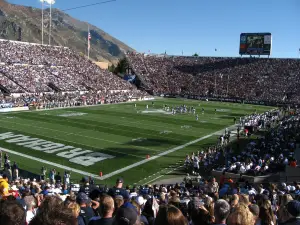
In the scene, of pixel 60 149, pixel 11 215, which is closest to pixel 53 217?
pixel 11 215

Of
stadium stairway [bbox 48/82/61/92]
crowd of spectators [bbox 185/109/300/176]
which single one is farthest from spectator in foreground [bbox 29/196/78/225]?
stadium stairway [bbox 48/82/61/92]

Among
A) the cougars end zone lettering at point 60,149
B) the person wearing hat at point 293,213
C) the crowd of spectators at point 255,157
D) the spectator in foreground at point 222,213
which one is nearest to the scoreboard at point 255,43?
the crowd of spectators at point 255,157

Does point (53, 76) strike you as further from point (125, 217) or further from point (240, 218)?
point (240, 218)

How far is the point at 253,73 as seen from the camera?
233 feet

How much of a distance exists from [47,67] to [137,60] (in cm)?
2708

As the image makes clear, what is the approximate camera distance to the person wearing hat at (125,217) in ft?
11.4

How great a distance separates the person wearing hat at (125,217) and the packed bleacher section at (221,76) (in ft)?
200

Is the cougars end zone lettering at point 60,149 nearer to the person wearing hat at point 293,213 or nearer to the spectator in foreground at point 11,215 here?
the person wearing hat at point 293,213

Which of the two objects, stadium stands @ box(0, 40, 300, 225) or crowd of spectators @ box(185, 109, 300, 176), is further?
crowd of spectators @ box(185, 109, 300, 176)

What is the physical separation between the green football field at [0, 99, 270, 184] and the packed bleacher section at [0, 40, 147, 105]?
1090 centimetres

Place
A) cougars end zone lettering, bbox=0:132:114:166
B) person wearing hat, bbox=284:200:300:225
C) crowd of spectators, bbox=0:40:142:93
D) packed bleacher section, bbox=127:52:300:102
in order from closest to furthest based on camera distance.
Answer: person wearing hat, bbox=284:200:300:225
cougars end zone lettering, bbox=0:132:114:166
crowd of spectators, bbox=0:40:142:93
packed bleacher section, bbox=127:52:300:102

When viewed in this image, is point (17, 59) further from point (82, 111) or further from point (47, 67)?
point (82, 111)

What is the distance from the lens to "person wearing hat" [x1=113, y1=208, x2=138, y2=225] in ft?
11.4

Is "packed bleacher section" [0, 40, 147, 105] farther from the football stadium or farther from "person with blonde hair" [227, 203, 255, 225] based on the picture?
"person with blonde hair" [227, 203, 255, 225]
